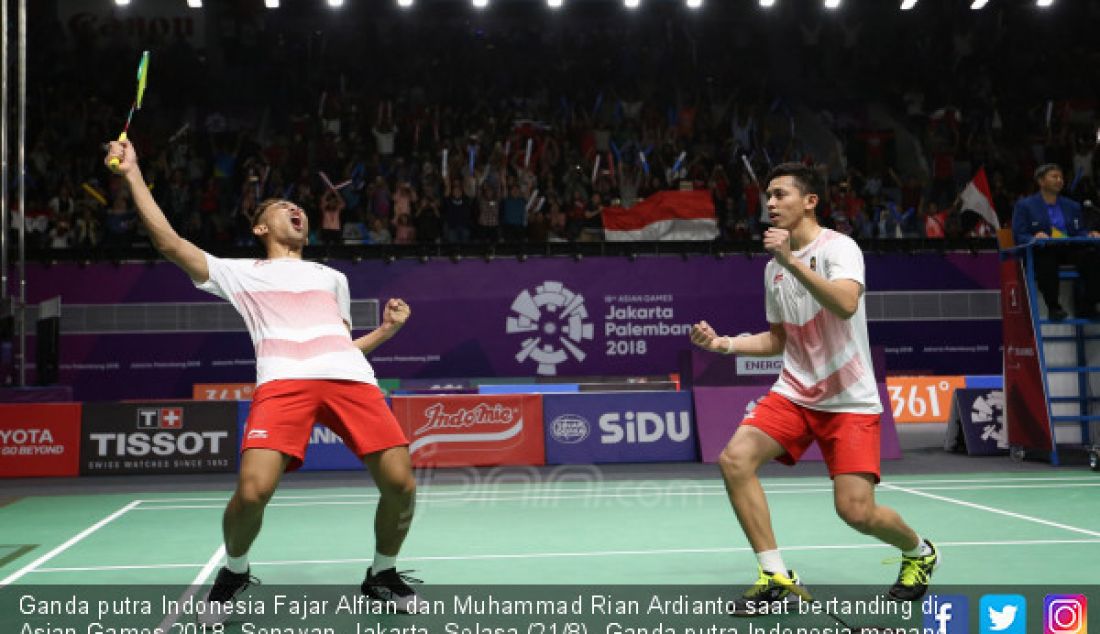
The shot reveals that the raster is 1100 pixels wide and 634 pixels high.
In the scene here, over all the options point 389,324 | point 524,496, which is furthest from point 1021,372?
point 389,324

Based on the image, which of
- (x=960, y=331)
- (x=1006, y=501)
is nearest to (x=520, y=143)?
(x=960, y=331)

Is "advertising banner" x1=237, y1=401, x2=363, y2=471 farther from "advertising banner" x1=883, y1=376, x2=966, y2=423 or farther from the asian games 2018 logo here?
"advertising banner" x1=883, y1=376, x2=966, y2=423

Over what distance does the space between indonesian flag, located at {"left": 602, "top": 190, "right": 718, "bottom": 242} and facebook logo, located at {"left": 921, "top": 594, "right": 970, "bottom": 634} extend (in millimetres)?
15994

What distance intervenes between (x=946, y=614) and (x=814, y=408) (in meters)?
1.07

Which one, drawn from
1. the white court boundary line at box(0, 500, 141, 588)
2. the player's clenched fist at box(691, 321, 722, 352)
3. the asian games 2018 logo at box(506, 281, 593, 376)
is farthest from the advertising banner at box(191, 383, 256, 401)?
the player's clenched fist at box(691, 321, 722, 352)

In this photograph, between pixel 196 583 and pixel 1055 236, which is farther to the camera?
pixel 1055 236

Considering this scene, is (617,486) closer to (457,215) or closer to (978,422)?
(978,422)

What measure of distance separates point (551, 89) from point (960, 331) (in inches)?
437

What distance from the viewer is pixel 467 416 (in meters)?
13.1

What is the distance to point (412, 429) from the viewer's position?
12922 mm

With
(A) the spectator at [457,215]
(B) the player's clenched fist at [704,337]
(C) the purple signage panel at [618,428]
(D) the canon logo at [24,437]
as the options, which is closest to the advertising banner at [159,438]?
(D) the canon logo at [24,437]

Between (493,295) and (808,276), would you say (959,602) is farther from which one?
(493,295)

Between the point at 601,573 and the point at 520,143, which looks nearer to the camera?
the point at 601,573

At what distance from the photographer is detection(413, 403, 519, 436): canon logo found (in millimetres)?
12984
